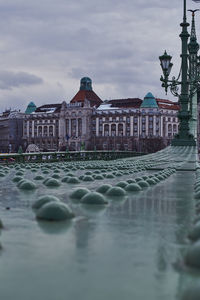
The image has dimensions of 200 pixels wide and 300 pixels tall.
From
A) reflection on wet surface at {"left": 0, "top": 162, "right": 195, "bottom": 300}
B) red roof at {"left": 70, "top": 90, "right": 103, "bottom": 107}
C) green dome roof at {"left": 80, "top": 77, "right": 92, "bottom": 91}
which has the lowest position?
reflection on wet surface at {"left": 0, "top": 162, "right": 195, "bottom": 300}

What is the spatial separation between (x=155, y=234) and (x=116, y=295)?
1377 millimetres

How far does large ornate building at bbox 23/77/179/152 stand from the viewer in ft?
394

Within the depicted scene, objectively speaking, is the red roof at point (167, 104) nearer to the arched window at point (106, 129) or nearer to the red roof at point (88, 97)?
the arched window at point (106, 129)

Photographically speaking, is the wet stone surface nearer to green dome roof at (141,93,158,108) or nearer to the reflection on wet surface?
the reflection on wet surface

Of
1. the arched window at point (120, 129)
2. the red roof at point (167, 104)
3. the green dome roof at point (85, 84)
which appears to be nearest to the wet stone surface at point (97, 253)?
the red roof at point (167, 104)

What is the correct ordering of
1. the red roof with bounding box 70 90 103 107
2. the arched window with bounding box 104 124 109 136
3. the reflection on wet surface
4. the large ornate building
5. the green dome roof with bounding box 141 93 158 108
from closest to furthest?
the reflection on wet surface → the green dome roof with bounding box 141 93 158 108 → the large ornate building → the arched window with bounding box 104 124 109 136 → the red roof with bounding box 70 90 103 107

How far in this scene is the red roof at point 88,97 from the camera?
13299cm

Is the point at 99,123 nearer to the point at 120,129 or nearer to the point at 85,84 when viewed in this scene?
the point at 120,129

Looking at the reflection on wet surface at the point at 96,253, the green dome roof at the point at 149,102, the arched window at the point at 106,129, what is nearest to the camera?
the reflection on wet surface at the point at 96,253

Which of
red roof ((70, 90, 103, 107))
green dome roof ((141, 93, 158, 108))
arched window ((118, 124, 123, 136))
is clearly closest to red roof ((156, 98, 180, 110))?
green dome roof ((141, 93, 158, 108))

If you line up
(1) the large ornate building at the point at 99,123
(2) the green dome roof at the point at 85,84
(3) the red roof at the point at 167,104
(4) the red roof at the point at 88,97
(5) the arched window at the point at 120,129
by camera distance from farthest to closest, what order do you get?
(2) the green dome roof at the point at 85,84 < (4) the red roof at the point at 88,97 < (5) the arched window at the point at 120,129 < (3) the red roof at the point at 167,104 < (1) the large ornate building at the point at 99,123

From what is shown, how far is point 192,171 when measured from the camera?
11.1 m

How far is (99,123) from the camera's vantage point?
127750mm

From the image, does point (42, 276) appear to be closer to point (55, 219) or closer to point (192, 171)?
point (55, 219)
